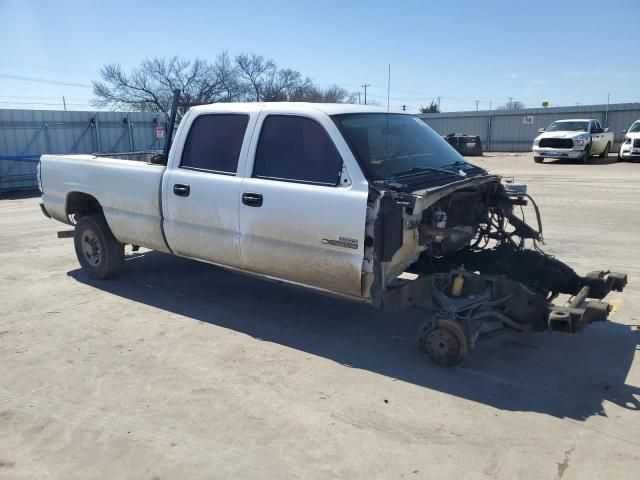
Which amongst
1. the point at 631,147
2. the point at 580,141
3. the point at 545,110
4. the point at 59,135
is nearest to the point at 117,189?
the point at 59,135

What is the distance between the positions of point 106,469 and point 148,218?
3096mm

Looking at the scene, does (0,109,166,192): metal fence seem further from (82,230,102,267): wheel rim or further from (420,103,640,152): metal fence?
(420,103,640,152): metal fence

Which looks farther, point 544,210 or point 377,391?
point 544,210

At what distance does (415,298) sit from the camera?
14.9ft

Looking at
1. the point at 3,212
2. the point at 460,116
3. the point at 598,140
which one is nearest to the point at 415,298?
the point at 3,212

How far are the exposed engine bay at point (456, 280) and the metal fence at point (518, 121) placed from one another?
3048 centimetres

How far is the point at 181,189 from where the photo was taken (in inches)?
208

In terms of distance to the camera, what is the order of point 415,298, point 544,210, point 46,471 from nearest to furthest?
point 46,471 < point 415,298 < point 544,210

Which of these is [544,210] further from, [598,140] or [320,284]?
[598,140]

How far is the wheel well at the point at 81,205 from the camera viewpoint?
659cm

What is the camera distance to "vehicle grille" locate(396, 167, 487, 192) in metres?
4.31

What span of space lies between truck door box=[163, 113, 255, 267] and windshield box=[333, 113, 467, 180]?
1.02 meters

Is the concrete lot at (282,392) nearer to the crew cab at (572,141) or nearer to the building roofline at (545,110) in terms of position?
the crew cab at (572,141)

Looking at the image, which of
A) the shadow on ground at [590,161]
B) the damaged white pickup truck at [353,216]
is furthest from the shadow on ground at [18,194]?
the shadow on ground at [590,161]
